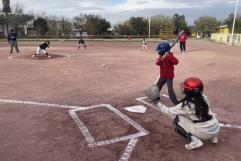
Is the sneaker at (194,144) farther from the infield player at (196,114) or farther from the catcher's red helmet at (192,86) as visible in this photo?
the catcher's red helmet at (192,86)

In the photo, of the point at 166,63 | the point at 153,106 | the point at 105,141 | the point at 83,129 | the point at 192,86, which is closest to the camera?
the point at 192,86

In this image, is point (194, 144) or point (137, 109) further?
point (137, 109)

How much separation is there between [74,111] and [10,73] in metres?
6.95

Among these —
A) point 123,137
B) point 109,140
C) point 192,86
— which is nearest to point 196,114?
point 192,86

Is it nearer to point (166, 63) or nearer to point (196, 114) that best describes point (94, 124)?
point (196, 114)

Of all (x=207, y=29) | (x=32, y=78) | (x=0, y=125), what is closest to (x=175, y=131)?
(x=0, y=125)

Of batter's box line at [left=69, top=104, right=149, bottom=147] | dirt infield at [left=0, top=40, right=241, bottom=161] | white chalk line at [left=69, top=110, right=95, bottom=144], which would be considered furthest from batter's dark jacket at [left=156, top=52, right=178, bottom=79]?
white chalk line at [left=69, top=110, right=95, bottom=144]

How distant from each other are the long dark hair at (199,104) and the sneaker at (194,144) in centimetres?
33

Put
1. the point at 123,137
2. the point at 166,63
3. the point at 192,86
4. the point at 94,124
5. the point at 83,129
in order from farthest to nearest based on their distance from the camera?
the point at 166,63
the point at 94,124
the point at 83,129
the point at 123,137
the point at 192,86

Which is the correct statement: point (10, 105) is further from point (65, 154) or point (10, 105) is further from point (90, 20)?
point (90, 20)

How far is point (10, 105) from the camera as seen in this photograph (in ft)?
26.0

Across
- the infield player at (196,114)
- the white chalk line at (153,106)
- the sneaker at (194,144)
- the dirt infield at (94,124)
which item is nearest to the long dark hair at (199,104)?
the infield player at (196,114)

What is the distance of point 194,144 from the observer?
520 centimetres

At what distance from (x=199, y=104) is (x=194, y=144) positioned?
0.63 meters
